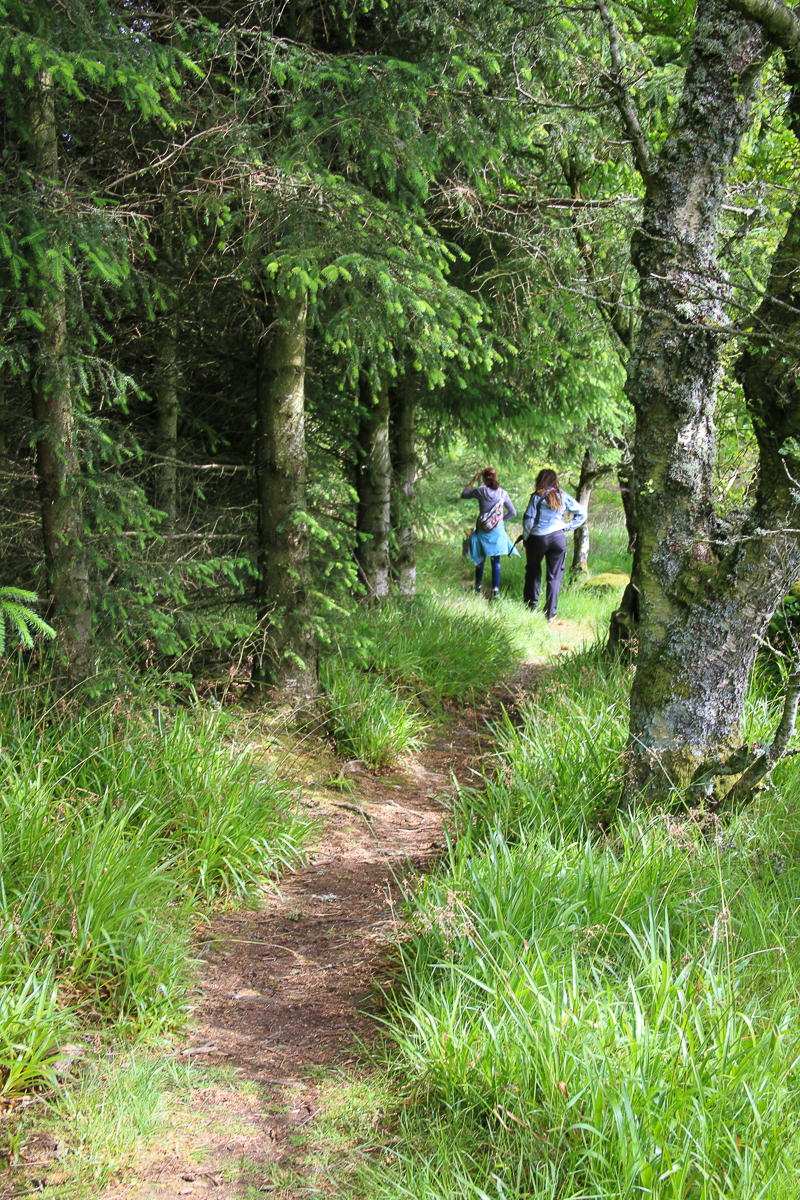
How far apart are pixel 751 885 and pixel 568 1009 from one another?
3.97ft

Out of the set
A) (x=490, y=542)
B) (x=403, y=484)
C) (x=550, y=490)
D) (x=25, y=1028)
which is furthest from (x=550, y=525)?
(x=25, y=1028)

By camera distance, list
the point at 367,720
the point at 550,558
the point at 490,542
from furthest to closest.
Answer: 1. the point at 490,542
2. the point at 550,558
3. the point at 367,720

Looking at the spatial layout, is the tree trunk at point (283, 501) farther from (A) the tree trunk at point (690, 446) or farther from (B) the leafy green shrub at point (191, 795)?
(A) the tree trunk at point (690, 446)

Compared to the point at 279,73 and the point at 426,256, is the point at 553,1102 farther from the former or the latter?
the point at 279,73

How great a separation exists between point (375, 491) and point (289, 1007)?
19.9 feet

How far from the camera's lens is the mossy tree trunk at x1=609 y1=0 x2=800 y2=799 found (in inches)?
159

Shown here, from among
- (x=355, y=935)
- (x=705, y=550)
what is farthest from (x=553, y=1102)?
(x=705, y=550)

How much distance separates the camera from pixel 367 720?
20.1 ft

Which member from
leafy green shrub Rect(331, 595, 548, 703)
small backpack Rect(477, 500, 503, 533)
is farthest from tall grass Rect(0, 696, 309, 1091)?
small backpack Rect(477, 500, 503, 533)

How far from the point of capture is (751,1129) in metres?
2.13

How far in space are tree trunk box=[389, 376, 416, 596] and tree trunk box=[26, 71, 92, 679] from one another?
5.18 meters

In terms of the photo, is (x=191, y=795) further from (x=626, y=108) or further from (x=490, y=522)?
(x=490, y=522)

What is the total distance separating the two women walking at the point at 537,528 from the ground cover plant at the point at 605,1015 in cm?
706

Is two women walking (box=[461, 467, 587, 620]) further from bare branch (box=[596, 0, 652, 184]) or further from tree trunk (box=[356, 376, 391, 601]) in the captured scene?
bare branch (box=[596, 0, 652, 184])
